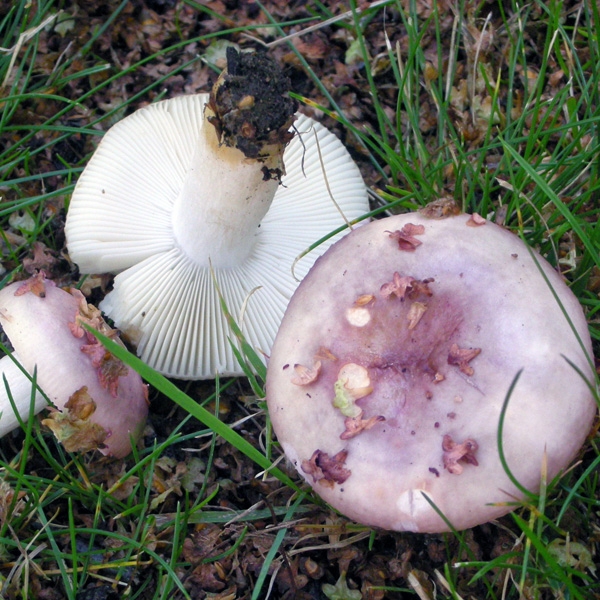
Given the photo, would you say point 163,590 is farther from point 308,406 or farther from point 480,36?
point 480,36

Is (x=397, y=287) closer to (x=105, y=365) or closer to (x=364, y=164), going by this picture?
(x=105, y=365)

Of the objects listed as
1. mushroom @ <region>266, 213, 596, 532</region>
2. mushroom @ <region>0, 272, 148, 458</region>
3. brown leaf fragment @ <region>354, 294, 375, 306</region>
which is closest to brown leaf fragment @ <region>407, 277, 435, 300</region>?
mushroom @ <region>266, 213, 596, 532</region>

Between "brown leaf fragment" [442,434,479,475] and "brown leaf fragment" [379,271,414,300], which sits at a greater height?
"brown leaf fragment" [379,271,414,300]

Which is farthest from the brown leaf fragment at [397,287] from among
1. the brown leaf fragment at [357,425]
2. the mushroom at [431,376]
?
the brown leaf fragment at [357,425]

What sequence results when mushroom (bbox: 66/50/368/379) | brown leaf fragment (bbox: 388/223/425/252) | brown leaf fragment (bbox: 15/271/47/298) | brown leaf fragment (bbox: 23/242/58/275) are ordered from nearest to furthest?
brown leaf fragment (bbox: 388/223/425/252) < brown leaf fragment (bbox: 15/271/47/298) < mushroom (bbox: 66/50/368/379) < brown leaf fragment (bbox: 23/242/58/275)

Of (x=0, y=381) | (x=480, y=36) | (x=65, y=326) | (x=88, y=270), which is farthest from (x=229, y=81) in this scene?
(x=480, y=36)

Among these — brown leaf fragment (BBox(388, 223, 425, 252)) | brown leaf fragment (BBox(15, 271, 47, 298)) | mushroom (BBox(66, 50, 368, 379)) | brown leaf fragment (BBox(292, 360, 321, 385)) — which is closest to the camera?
brown leaf fragment (BBox(292, 360, 321, 385))

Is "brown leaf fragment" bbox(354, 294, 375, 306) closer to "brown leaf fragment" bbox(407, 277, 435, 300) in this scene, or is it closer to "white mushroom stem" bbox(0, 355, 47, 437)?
"brown leaf fragment" bbox(407, 277, 435, 300)

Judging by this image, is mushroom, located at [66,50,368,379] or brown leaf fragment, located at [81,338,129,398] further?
mushroom, located at [66,50,368,379]
